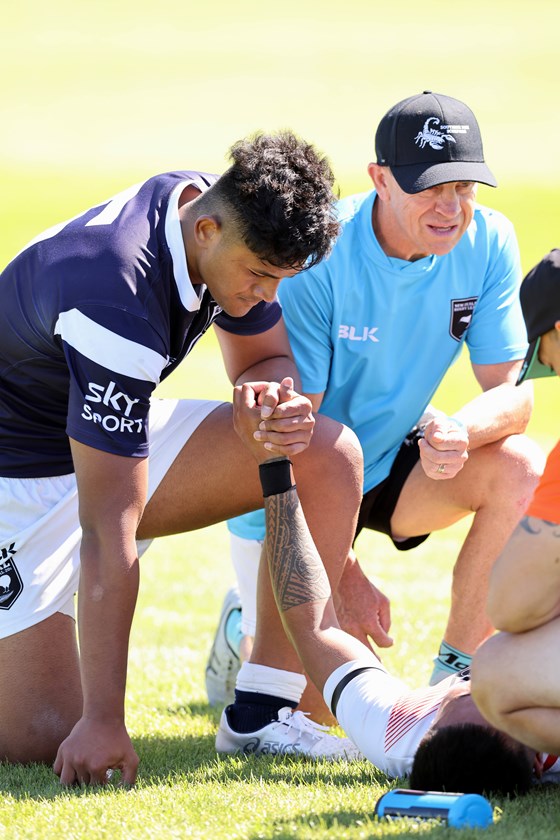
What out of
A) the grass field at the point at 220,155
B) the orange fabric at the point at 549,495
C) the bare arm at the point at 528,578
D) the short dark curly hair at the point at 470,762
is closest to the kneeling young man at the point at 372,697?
the short dark curly hair at the point at 470,762

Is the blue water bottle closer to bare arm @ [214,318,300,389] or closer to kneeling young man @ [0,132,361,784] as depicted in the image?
kneeling young man @ [0,132,361,784]

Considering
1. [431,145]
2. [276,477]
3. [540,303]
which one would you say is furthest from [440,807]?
[431,145]

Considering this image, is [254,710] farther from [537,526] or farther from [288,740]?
[537,526]

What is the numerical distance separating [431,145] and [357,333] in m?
0.78

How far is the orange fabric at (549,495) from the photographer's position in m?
2.93

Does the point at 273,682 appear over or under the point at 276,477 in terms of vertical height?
under

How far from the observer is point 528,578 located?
2.93m

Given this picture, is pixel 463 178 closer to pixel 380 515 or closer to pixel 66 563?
pixel 380 515

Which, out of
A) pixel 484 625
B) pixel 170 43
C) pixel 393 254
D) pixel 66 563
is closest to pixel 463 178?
pixel 393 254

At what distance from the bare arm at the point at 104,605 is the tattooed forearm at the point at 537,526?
4.04 ft

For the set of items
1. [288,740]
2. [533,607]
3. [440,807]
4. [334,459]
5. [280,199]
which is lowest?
[288,740]

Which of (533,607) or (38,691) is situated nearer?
(533,607)

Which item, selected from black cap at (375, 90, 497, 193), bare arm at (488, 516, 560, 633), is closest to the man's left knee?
black cap at (375, 90, 497, 193)

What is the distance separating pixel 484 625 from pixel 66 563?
1.59 m
